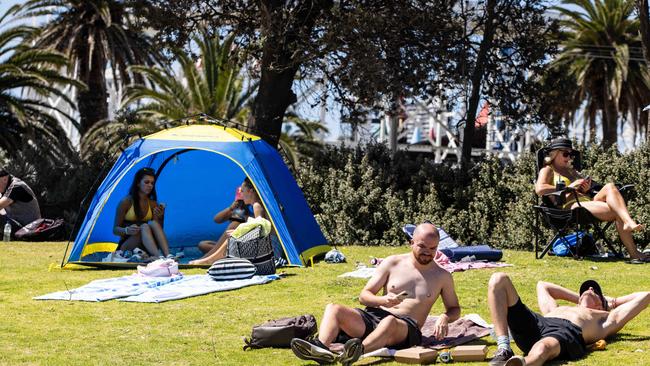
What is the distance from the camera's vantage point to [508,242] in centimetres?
1398

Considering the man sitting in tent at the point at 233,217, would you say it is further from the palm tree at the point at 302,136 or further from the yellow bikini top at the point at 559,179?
the palm tree at the point at 302,136

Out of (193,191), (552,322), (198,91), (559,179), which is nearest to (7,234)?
(193,191)

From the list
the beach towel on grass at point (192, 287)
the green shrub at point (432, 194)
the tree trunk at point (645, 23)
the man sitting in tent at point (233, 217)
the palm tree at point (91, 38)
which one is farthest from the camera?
the palm tree at point (91, 38)

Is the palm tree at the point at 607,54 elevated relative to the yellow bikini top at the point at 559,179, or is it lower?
elevated

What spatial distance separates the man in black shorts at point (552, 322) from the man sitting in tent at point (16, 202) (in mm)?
10805

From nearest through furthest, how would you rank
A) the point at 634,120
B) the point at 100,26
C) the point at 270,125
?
the point at 270,125 < the point at 100,26 < the point at 634,120

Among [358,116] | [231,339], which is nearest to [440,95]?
[358,116]

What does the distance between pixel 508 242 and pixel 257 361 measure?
7.95 metres

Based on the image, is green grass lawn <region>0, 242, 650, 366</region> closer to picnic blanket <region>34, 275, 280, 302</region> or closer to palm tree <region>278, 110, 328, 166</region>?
picnic blanket <region>34, 275, 280, 302</region>

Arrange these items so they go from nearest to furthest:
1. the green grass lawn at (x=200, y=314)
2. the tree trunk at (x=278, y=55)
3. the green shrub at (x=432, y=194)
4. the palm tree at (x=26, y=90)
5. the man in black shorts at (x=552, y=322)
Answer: the man in black shorts at (x=552, y=322) < the green grass lawn at (x=200, y=314) < the green shrub at (x=432, y=194) < the tree trunk at (x=278, y=55) < the palm tree at (x=26, y=90)

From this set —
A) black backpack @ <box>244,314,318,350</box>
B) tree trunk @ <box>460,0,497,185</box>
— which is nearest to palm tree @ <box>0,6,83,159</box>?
tree trunk @ <box>460,0,497,185</box>

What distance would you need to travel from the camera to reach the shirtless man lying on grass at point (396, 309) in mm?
6488

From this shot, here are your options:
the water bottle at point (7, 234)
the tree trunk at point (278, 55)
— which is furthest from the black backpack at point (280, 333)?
the water bottle at point (7, 234)

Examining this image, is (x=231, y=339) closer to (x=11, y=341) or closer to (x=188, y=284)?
(x=11, y=341)
